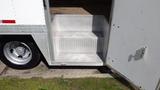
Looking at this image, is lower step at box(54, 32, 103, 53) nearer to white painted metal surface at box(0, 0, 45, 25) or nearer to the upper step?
the upper step

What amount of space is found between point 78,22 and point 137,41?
1.82 m

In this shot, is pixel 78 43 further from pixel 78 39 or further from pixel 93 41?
pixel 93 41

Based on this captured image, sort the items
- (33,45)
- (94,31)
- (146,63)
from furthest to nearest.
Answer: (94,31), (33,45), (146,63)

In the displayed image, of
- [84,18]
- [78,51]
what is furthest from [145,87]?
[84,18]

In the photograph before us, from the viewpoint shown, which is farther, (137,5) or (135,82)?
(135,82)

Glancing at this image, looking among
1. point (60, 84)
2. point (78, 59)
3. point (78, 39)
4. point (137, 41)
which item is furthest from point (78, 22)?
point (137, 41)

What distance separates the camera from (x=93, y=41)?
420 cm

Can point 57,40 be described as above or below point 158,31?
below

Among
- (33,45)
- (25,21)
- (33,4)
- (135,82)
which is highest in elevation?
(33,4)

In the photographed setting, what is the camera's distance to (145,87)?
325 cm

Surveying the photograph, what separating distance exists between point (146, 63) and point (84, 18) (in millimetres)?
1941

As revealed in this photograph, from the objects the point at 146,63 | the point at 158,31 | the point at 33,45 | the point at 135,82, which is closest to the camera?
the point at 158,31

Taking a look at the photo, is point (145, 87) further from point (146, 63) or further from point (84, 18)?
point (84, 18)

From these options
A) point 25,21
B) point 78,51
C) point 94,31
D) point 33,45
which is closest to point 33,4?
point 25,21
